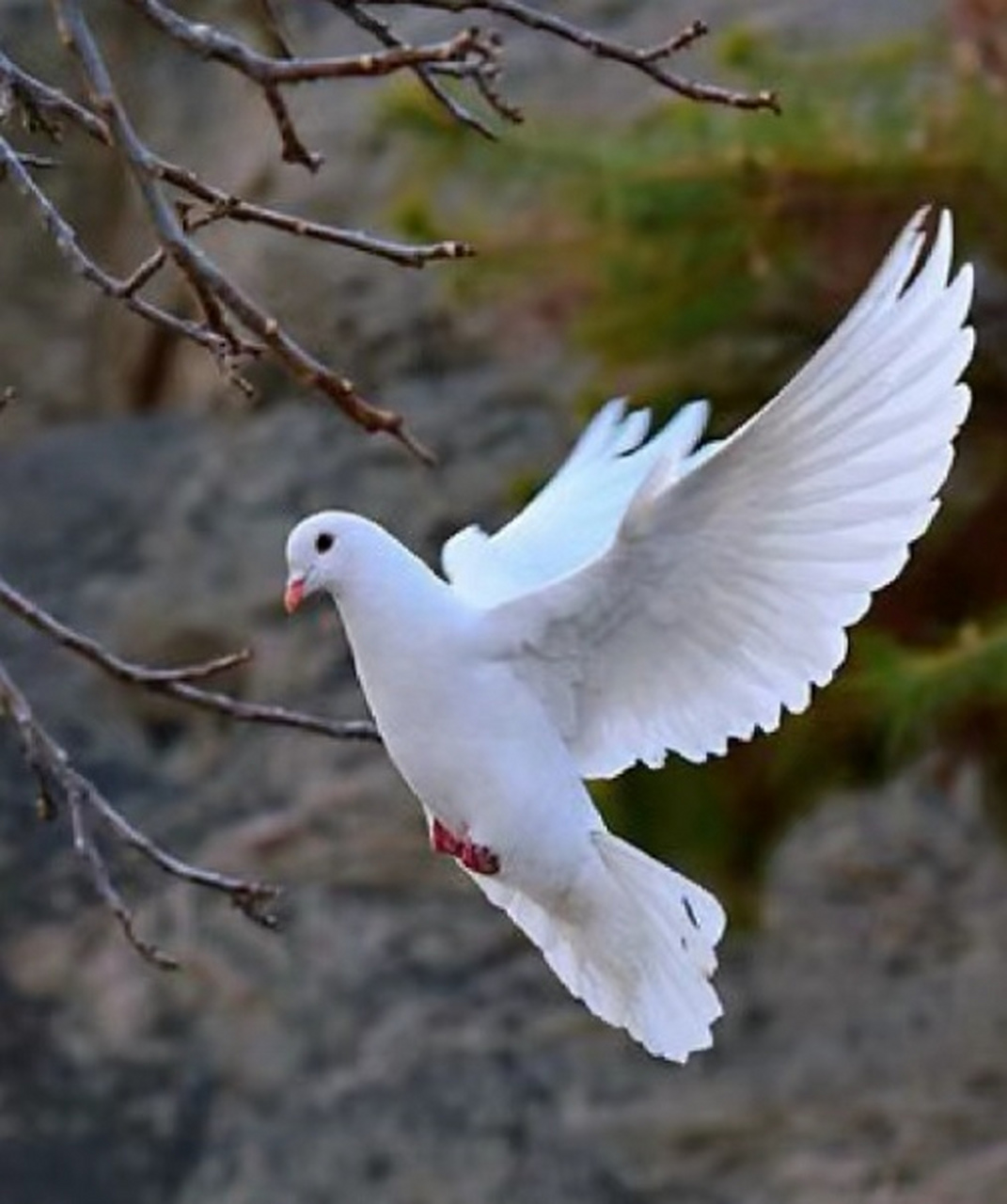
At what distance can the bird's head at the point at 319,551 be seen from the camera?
1121mm

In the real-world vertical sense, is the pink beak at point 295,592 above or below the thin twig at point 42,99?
below

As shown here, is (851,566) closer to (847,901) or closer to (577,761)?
(577,761)

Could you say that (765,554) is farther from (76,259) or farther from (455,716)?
(76,259)

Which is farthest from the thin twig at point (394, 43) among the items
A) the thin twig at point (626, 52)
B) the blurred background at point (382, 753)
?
the blurred background at point (382, 753)

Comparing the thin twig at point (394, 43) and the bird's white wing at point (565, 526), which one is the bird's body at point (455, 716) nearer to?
the bird's white wing at point (565, 526)

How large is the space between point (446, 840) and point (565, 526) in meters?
0.18

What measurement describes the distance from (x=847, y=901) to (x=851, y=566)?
2.05m

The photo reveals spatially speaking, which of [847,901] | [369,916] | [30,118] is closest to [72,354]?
[369,916]

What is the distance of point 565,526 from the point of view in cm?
131

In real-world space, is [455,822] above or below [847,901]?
above

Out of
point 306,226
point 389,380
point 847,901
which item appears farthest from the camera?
point 389,380

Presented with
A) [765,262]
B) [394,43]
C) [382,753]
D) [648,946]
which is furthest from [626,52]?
[382,753]

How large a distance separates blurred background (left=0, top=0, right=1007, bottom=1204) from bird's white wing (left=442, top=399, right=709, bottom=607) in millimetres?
1064

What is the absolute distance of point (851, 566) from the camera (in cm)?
112
